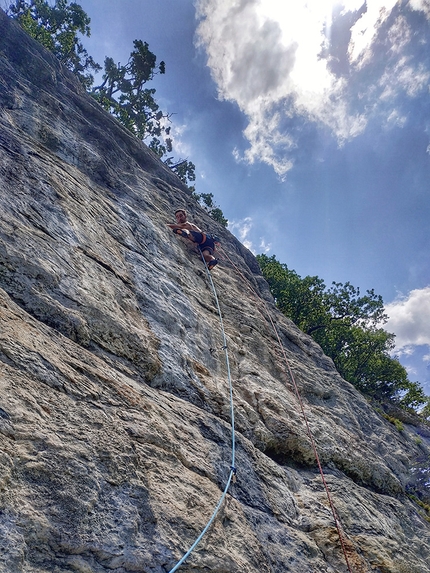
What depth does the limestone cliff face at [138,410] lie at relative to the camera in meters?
2.70

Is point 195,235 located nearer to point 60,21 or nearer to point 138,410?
point 138,410

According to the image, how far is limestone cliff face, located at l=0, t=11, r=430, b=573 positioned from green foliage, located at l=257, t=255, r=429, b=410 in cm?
1414

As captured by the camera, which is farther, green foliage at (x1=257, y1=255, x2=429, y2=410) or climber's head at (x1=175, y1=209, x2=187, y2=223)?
green foliage at (x1=257, y1=255, x2=429, y2=410)

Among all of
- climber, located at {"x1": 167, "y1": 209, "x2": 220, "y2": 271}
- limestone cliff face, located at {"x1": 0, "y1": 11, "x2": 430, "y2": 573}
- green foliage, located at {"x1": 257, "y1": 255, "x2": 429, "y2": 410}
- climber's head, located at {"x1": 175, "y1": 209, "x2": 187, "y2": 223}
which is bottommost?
limestone cliff face, located at {"x1": 0, "y1": 11, "x2": 430, "y2": 573}

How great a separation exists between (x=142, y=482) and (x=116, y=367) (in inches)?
54.6

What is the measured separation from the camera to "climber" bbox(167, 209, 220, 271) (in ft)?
29.9

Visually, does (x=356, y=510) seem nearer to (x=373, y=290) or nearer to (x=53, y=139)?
(x=53, y=139)

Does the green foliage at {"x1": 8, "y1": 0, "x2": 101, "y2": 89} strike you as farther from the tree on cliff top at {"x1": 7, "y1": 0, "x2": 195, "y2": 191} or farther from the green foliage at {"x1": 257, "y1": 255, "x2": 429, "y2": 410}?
the green foliage at {"x1": 257, "y1": 255, "x2": 429, "y2": 410}

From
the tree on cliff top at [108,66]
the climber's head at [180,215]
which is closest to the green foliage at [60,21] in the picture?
the tree on cliff top at [108,66]

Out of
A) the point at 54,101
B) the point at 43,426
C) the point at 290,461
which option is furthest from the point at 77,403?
the point at 54,101

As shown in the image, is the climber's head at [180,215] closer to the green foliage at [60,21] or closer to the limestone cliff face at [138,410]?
the limestone cliff face at [138,410]

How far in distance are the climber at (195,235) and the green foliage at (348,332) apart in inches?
585

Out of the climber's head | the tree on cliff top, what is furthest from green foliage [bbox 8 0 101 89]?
the climber's head

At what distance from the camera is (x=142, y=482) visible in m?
3.15
